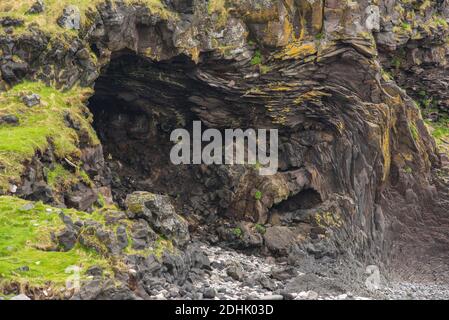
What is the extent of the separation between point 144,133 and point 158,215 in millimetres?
16704

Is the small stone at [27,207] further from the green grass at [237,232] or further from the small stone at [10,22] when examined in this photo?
the green grass at [237,232]

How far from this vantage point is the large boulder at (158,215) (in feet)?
83.3

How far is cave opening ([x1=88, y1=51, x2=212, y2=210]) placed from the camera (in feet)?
129

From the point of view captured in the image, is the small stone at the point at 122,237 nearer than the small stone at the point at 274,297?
Yes

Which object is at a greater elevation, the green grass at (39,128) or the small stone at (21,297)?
the green grass at (39,128)

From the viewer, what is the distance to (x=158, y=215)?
26.1 m

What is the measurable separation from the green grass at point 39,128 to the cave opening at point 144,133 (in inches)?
375

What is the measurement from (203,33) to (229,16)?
2269mm

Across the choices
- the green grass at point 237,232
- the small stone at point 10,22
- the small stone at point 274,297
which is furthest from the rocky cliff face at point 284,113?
the small stone at point 274,297

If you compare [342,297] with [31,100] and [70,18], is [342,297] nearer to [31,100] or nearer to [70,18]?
[31,100]

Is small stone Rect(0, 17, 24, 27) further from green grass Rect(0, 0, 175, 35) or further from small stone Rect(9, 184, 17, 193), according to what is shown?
small stone Rect(9, 184, 17, 193)

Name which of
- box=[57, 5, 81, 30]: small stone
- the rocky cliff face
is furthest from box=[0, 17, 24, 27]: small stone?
the rocky cliff face

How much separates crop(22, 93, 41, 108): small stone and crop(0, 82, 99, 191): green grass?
184 millimetres
